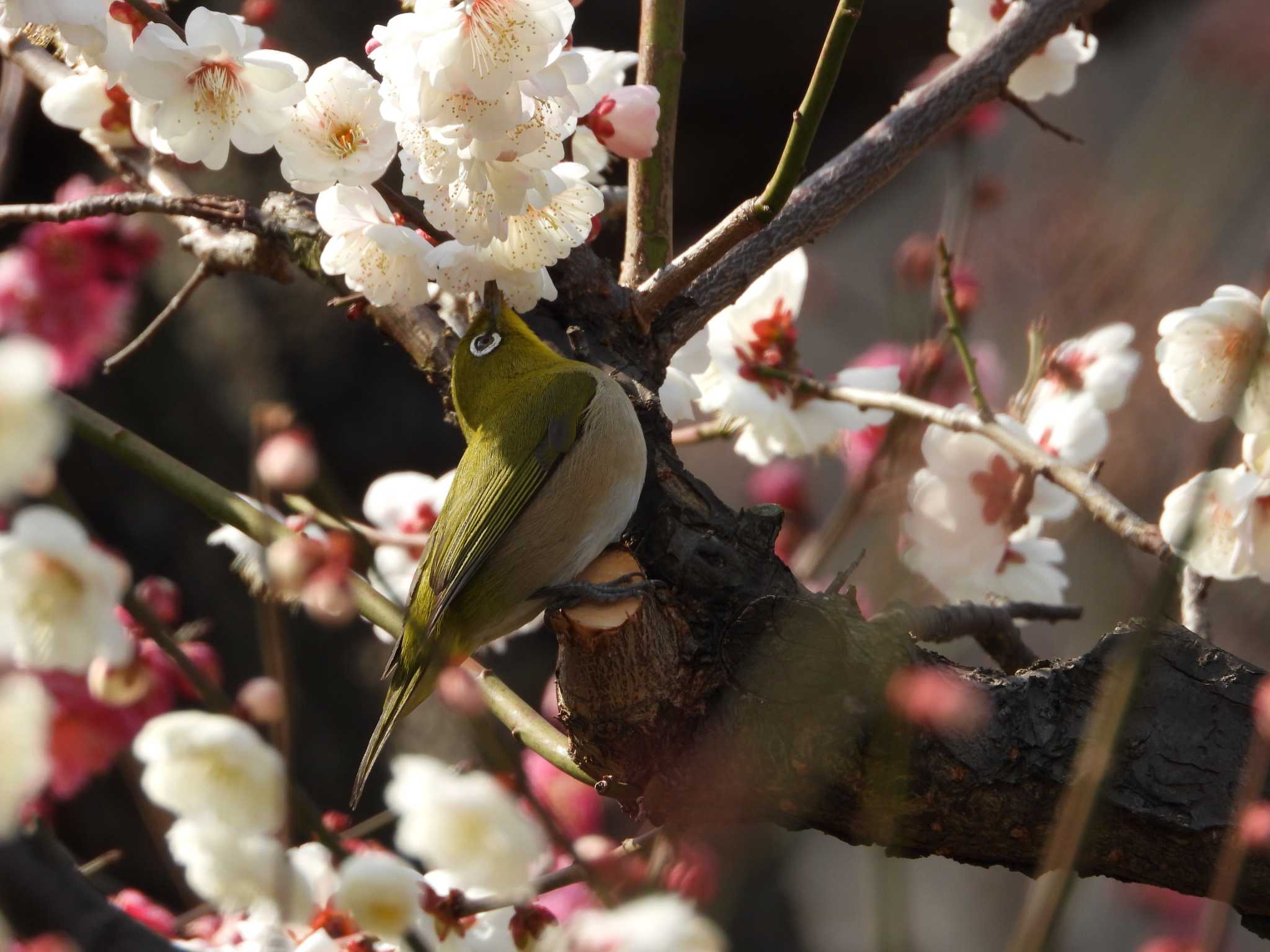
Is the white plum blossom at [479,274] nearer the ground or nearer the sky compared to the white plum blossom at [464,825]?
nearer the sky

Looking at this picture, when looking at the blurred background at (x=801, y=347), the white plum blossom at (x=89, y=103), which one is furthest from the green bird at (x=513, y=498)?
the blurred background at (x=801, y=347)

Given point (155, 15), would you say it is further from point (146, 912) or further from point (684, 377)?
point (146, 912)

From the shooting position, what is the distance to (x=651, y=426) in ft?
3.96

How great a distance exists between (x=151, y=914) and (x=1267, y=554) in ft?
3.35

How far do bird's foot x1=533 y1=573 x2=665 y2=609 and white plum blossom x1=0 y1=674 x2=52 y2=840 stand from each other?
0.50m

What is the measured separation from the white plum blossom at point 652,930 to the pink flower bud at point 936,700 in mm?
208

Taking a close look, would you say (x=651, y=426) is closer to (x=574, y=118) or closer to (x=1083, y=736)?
(x=574, y=118)

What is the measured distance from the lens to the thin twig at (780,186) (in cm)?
87

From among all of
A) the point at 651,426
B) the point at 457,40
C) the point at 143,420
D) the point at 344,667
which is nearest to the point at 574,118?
the point at 457,40

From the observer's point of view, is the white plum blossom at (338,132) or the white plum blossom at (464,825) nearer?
the white plum blossom at (464,825)

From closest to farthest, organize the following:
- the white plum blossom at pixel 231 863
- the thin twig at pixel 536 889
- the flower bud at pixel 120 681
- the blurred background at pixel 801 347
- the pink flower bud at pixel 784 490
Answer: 1. the white plum blossom at pixel 231 863
2. the thin twig at pixel 536 889
3. the flower bud at pixel 120 681
4. the pink flower bud at pixel 784 490
5. the blurred background at pixel 801 347

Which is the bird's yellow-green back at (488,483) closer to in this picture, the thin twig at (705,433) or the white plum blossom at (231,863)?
the thin twig at (705,433)

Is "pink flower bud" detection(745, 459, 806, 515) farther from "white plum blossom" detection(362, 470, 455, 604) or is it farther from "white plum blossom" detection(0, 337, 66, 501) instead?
"white plum blossom" detection(0, 337, 66, 501)

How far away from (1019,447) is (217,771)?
867 mm
